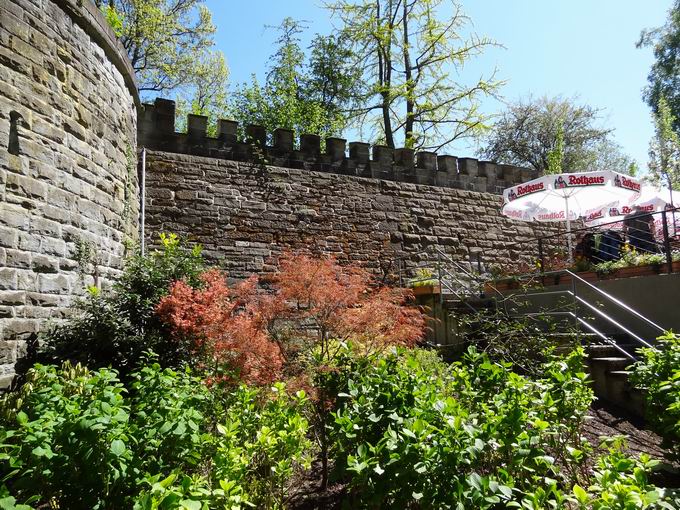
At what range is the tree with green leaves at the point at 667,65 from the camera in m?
23.8

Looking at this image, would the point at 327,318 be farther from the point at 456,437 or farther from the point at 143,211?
the point at 143,211

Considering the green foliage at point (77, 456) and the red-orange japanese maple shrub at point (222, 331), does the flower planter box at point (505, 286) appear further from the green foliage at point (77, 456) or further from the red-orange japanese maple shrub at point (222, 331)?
the green foliage at point (77, 456)

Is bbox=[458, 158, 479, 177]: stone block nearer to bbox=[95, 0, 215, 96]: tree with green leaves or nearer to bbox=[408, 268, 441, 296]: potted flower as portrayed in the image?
bbox=[408, 268, 441, 296]: potted flower

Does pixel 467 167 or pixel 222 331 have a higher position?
pixel 467 167

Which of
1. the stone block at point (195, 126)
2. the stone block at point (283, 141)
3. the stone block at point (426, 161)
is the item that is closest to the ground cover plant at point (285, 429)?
the stone block at point (195, 126)

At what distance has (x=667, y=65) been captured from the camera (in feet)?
79.3

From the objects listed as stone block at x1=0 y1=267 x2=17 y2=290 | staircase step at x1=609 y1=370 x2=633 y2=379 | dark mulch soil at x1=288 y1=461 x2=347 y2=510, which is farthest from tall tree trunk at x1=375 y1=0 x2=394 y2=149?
dark mulch soil at x1=288 y1=461 x2=347 y2=510

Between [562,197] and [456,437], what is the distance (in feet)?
29.8

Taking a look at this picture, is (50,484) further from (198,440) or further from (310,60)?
(310,60)

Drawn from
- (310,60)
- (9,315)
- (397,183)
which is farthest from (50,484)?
(310,60)

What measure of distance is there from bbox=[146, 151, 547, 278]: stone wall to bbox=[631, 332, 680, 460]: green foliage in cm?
600

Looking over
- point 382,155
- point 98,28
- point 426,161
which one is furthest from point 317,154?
point 98,28

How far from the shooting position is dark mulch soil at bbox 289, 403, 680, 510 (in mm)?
3469

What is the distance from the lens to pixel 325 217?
31.9ft
